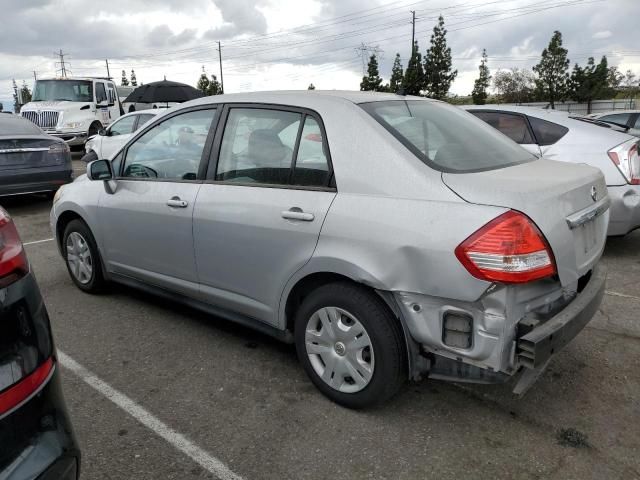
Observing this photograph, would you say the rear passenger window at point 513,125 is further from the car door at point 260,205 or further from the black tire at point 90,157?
the black tire at point 90,157

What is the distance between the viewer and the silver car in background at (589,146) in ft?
17.2

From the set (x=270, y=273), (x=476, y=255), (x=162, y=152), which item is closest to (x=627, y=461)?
(x=476, y=255)

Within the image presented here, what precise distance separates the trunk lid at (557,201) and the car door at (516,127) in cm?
299

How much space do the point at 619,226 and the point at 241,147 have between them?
399cm

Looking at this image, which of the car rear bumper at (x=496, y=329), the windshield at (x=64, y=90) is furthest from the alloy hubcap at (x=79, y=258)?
the windshield at (x=64, y=90)

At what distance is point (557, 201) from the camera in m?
2.49

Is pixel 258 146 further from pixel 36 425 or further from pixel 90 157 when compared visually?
pixel 90 157

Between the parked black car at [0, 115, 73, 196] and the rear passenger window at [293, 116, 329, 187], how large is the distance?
666 centimetres

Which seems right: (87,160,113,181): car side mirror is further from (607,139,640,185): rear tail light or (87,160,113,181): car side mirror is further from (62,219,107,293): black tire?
(607,139,640,185): rear tail light

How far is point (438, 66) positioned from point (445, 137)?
49.9m

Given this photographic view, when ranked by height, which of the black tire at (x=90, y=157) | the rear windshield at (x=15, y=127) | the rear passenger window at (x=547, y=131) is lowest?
the black tire at (x=90, y=157)

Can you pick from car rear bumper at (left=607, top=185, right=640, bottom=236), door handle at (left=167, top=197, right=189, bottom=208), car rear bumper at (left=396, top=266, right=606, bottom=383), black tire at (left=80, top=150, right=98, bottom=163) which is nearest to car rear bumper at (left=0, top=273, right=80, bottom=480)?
car rear bumper at (left=396, top=266, right=606, bottom=383)

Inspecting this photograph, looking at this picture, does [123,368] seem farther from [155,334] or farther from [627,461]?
[627,461]

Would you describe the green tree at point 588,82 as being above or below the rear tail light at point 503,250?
above
